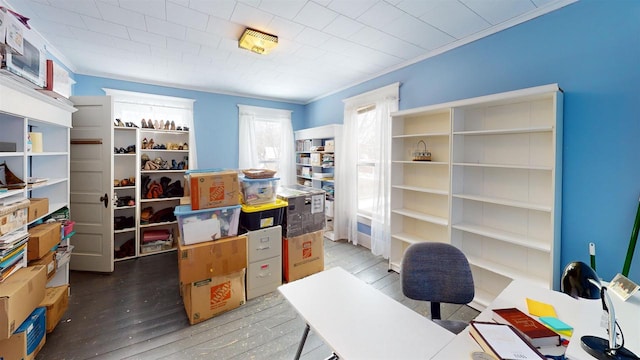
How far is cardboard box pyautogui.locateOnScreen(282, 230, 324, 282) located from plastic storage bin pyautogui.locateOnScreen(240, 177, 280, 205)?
53 cm

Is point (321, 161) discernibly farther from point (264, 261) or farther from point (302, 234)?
point (264, 261)

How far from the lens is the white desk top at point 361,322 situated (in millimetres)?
1003

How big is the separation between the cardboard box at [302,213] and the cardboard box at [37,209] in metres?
2.02

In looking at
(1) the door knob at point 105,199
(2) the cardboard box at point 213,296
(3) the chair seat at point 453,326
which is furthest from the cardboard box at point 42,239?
(3) the chair seat at point 453,326

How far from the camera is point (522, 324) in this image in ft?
3.63

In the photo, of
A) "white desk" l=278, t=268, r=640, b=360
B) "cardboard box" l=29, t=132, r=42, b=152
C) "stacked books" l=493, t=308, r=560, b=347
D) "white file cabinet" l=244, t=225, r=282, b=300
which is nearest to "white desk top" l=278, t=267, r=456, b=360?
"white desk" l=278, t=268, r=640, b=360

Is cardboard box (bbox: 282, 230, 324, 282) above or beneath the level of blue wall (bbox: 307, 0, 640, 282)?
beneath

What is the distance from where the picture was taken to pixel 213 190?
7.57ft

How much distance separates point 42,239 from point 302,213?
2185 millimetres

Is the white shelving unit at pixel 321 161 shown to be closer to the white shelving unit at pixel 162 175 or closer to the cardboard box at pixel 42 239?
the white shelving unit at pixel 162 175

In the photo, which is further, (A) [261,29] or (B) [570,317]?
(A) [261,29]

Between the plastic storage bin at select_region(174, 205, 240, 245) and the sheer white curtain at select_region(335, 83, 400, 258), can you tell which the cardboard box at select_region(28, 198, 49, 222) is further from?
the sheer white curtain at select_region(335, 83, 400, 258)

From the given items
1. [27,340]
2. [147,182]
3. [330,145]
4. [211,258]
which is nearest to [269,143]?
[330,145]

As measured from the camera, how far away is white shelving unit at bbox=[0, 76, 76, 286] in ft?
5.64
